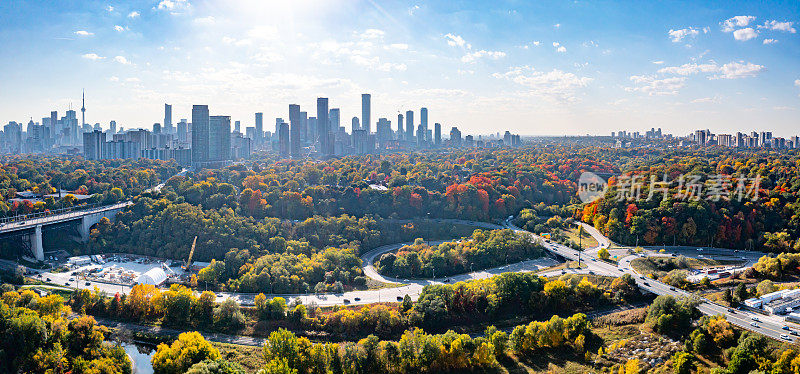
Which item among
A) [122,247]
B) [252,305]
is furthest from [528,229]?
[122,247]

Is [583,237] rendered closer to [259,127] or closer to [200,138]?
[200,138]

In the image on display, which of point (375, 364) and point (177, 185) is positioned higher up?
point (177, 185)

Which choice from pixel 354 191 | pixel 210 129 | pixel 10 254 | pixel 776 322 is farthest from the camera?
pixel 210 129

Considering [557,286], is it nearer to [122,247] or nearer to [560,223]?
[560,223]

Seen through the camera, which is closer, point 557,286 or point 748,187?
point 557,286

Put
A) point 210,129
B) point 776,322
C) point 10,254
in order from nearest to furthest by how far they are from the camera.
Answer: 1. point 776,322
2. point 10,254
3. point 210,129
